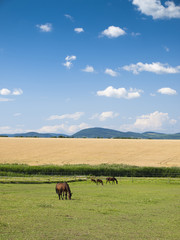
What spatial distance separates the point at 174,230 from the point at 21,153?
71.6 metres

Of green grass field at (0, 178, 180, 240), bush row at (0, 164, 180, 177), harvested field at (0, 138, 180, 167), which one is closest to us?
green grass field at (0, 178, 180, 240)

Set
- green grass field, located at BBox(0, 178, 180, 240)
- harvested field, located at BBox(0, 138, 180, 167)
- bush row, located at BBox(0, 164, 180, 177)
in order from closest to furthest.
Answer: green grass field, located at BBox(0, 178, 180, 240) → bush row, located at BBox(0, 164, 180, 177) → harvested field, located at BBox(0, 138, 180, 167)

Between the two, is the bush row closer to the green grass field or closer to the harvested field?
the harvested field

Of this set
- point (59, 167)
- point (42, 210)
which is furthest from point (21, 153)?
point (42, 210)

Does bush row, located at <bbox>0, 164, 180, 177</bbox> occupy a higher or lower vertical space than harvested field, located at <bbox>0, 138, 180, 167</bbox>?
lower

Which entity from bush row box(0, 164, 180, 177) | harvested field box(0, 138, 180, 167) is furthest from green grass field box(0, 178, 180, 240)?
harvested field box(0, 138, 180, 167)

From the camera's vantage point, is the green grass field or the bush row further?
the bush row

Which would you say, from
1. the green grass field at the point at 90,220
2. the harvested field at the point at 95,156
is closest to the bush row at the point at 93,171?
the harvested field at the point at 95,156

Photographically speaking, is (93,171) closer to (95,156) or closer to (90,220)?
(95,156)

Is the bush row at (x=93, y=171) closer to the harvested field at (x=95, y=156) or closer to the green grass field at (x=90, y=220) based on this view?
the harvested field at (x=95, y=156)

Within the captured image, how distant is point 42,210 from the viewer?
1959 centimetres

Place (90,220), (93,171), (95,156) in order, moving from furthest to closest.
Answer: (95,156) < (93,171) < (90,220)

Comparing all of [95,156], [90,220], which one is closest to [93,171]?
[95,156]

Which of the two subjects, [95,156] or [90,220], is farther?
[95,156]
